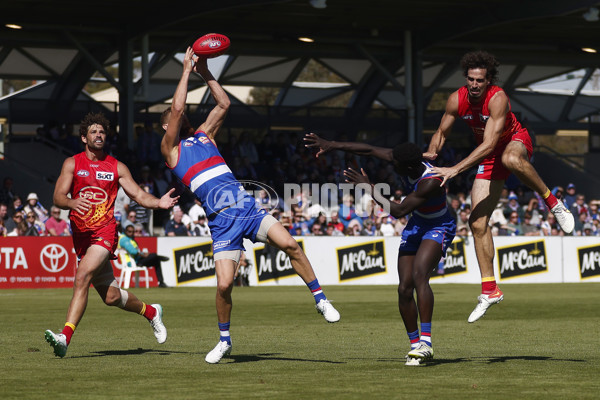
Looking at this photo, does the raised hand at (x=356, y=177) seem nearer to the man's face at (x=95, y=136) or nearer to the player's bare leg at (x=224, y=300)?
the player's bare leg at (x=224, y=300)

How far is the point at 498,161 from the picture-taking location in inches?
440

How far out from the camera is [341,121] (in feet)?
126

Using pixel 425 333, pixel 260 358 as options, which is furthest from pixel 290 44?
pixel 425 333

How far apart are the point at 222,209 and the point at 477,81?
284 centimetres

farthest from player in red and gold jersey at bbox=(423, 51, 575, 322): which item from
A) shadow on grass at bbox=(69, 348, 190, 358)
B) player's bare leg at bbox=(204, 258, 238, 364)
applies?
shadow on grass at bbox=(69, 348, 190, 358)

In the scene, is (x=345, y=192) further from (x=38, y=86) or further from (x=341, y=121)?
(x=38, y=86)

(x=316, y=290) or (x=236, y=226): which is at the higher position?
(x=236, y=226)

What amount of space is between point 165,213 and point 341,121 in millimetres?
10108

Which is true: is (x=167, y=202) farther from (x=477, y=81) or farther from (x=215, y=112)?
(x=477, y=81)

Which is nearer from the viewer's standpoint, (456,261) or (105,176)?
(105,176)

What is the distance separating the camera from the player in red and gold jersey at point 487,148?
10.4 m

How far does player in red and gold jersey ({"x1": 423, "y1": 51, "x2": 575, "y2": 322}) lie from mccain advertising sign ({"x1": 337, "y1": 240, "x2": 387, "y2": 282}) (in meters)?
17.5

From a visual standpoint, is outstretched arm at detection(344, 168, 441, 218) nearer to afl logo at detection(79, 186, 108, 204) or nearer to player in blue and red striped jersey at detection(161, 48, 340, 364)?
player in blue and red striped jersey at detection(161, 48, 340, 364)

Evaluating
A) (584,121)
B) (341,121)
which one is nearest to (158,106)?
(341,121)
